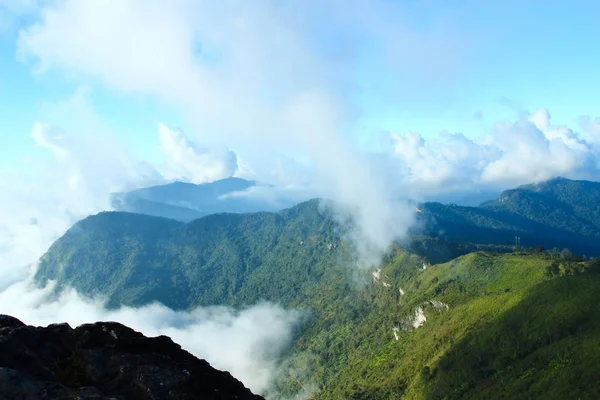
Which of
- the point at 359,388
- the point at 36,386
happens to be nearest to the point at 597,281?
the point at 359,388

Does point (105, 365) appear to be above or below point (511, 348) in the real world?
above

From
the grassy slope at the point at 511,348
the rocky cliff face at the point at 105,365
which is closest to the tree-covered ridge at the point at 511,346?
the grassy slope at the point at 511,348

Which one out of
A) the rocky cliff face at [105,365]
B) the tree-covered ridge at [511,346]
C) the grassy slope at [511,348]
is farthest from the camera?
the tree-covered ridge at [511,346]

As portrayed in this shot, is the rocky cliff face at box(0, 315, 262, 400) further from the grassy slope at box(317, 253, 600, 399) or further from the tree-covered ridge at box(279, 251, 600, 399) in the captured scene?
the tree-covered ridge at box(279, 251, 600, 399)

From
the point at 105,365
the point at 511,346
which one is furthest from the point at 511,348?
the point at 105,365

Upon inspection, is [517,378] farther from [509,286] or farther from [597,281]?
[509,286]

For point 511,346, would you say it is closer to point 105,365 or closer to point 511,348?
point 511,348

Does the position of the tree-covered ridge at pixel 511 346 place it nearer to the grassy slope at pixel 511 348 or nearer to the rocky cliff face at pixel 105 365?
the grassy slope at pixel 511 348

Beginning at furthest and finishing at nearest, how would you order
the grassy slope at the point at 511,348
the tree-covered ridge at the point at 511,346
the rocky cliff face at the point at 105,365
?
the tree-covered ridge at the point at 511,346, the grassy slope at the point at 511,348, the rocky cliff face at the point at 105,365
